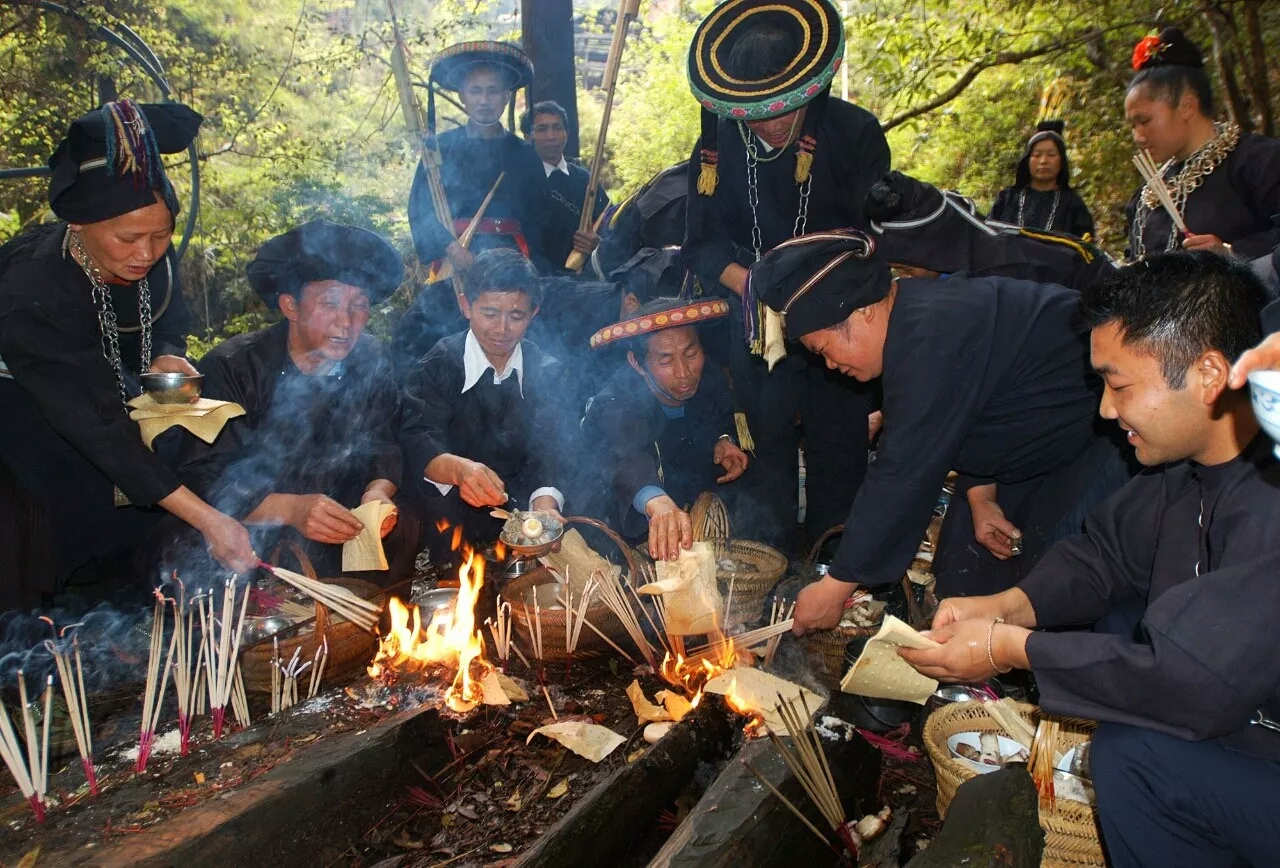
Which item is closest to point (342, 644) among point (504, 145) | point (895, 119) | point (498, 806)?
point (498, 806)

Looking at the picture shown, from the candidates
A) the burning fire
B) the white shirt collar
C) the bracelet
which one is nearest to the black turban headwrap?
the white shirt collar

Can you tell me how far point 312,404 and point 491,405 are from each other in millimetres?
1056

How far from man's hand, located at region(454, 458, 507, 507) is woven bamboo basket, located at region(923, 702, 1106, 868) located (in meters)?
2.23

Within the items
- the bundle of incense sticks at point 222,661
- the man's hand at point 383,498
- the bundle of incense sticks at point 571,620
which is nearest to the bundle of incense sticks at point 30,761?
the bundle of incense sticks at point 222,661

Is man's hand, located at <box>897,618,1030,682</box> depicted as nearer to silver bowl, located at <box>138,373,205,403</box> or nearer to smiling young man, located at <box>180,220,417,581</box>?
smiling young man, located at <box>180,220,417,581</box>

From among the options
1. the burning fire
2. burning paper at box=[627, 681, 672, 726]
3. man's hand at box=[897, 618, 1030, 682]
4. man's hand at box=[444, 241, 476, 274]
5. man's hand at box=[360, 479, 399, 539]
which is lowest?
burning paper at box=[627, 681, 672, 726]

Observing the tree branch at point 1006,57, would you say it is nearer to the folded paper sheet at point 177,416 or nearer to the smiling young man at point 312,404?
the smiling young man at point 312,404

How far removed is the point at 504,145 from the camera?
6.38 meters

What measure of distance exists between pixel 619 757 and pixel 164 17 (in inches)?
430

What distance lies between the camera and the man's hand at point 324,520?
3789 mm

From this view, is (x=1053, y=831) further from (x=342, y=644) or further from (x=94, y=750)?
(x=94, y=750)

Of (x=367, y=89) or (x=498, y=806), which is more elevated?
(x=367, y=89)

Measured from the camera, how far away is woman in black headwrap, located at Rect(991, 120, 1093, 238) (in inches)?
274

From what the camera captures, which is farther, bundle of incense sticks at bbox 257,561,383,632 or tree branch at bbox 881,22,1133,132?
tree branch at bbox 881,22,1133,132
